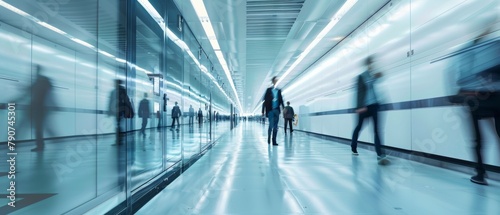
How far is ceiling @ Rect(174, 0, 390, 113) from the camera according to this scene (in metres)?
4.59

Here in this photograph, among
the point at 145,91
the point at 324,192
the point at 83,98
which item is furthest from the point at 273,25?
the point at 83,98

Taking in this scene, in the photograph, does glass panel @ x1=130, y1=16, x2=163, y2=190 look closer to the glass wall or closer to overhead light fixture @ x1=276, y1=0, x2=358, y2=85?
the glass wall

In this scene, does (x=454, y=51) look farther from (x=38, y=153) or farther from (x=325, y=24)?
(x=38, y=153)

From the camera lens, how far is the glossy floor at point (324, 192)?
6.30 feet

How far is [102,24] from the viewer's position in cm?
557

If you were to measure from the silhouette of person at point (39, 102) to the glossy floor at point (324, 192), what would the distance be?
2865 mm

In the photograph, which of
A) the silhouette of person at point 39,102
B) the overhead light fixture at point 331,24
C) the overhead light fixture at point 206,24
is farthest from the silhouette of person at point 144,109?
the overhead light fixture at point 331,24

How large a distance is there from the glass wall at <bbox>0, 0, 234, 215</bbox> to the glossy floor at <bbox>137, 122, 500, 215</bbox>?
520mm

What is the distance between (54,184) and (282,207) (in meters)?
2.64

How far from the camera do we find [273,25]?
18.5 feet

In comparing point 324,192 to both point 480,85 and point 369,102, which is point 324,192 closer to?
point 480,85

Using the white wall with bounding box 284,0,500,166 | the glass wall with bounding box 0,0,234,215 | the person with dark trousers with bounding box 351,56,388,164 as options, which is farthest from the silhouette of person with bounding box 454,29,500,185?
the glass wall with bounding box 0,0,234,215

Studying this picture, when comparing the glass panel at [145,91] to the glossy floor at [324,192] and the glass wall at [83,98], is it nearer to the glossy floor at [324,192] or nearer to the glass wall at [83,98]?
the glass wall at [83,98]

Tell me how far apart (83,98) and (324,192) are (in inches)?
345
